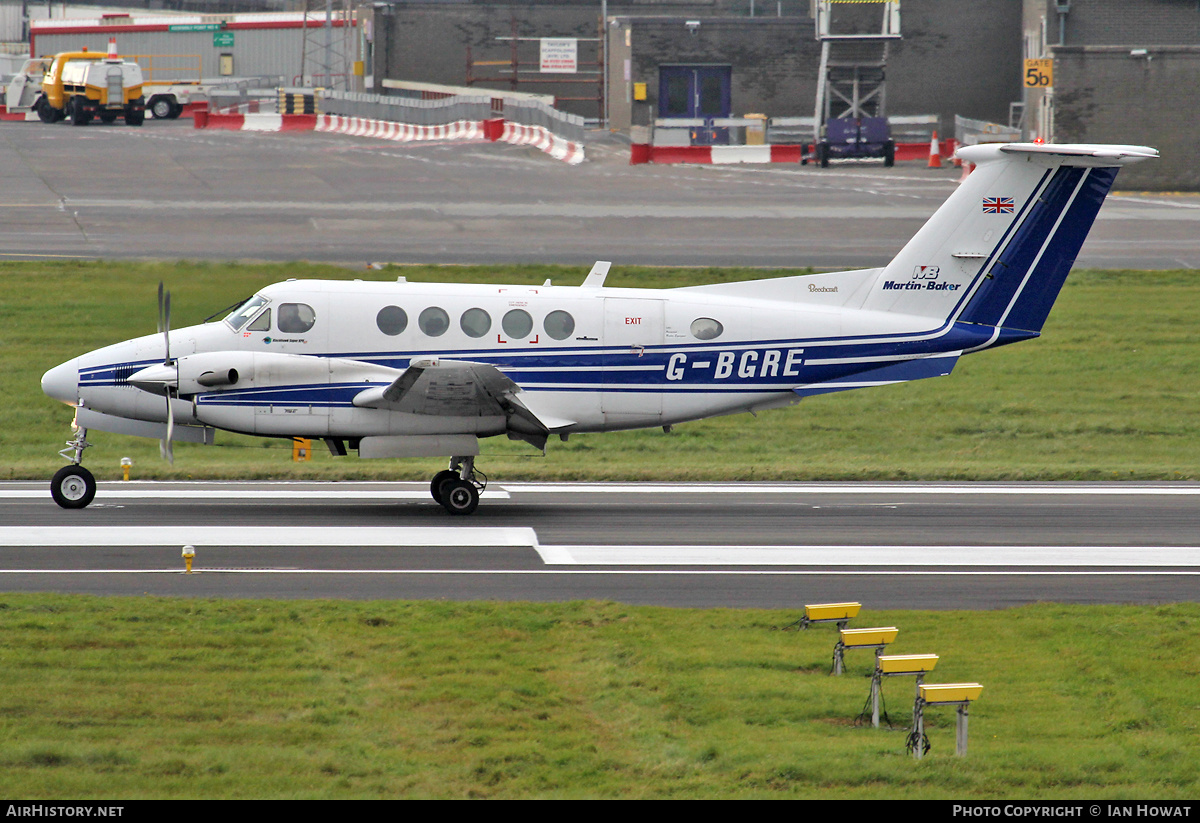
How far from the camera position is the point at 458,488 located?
1902cm

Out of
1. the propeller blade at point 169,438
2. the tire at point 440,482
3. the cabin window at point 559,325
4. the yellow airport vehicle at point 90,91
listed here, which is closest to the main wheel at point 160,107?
the yellow airport vehicle at point 90,91

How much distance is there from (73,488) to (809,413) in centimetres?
1529

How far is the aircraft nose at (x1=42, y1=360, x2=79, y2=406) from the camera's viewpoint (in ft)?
60.5

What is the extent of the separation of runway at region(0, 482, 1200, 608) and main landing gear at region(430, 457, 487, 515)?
29cm

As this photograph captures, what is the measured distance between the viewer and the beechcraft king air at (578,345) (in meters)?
18.5

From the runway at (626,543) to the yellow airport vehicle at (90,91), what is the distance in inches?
2061

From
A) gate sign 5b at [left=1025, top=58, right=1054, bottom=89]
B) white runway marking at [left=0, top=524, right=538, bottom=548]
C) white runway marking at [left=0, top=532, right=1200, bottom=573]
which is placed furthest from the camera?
gate sign 5b at [left=1025, top=58, right=1054, bottom=89]

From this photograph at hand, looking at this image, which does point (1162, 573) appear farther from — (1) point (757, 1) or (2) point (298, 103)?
(2) point (298, 103)

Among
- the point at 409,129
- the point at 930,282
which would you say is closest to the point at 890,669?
the point at 930,282

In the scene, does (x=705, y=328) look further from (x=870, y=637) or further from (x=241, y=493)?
(x=870, y=637)

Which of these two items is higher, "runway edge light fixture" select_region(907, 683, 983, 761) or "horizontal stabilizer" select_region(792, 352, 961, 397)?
"horizontal stabilizer" select_region(792, 352, 961, 397)

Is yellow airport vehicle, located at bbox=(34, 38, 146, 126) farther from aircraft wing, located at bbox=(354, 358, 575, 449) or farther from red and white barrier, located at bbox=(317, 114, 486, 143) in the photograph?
aircraft wing, located at bbox=(354, 358, 575, 449)

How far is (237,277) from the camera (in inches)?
828

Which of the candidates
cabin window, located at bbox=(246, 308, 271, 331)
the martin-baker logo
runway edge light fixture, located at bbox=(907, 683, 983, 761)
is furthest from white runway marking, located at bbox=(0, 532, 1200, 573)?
runway edge light fixture, located at bbox=(907, 683, 983, 761)
